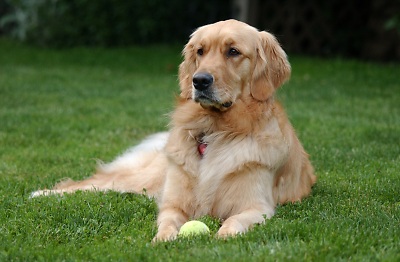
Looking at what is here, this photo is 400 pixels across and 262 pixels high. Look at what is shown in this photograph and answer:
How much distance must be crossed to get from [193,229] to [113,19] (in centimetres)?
1333

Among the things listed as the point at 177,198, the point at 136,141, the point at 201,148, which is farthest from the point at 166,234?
the point at 136,141

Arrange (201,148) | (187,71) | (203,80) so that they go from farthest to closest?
(187,71) → (201,148) → (203,80)

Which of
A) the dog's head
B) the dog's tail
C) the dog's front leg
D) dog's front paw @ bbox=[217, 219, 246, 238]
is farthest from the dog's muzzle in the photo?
the dog's tail

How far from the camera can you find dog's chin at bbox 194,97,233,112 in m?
4.42

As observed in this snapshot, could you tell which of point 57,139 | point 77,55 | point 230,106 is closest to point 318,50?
point 77,55

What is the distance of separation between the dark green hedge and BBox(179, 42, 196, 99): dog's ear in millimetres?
11876

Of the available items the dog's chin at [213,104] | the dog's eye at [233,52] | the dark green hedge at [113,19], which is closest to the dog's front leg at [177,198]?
the dog's chin at [213,104]

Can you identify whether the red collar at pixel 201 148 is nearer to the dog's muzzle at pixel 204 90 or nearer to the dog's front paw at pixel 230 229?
the dog's muzzle at pixel 204 90

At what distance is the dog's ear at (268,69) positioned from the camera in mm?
4660

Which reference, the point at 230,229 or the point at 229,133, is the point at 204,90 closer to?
the point at 229,133

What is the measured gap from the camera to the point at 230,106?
4.56 metres

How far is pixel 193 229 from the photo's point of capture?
4.09 meters

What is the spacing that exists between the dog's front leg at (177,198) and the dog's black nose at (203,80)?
2.09 feet

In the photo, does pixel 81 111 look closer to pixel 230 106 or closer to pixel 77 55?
pixel 230 106
